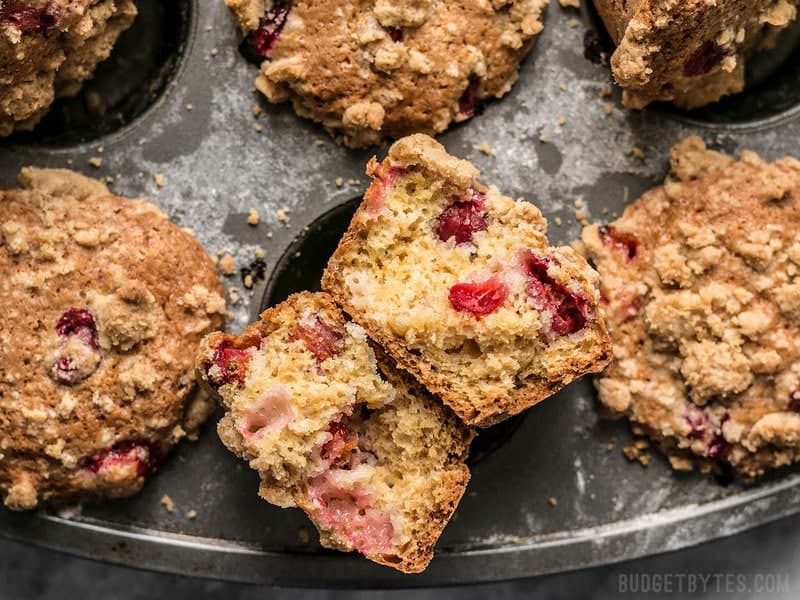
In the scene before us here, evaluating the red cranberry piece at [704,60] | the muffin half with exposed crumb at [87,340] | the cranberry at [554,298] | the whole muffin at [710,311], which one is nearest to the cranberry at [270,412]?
the muffin half with exposed crumb at [87,340]


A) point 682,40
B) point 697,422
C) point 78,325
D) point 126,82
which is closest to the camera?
point 682,40

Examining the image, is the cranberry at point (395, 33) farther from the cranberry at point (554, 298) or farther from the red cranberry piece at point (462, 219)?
the cranberry at point (554, 298)

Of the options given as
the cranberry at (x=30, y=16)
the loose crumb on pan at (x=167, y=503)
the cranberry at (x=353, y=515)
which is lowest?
the loose crumb on pan at (x=167, y=503)

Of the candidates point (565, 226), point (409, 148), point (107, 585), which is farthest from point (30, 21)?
point (107, 585)

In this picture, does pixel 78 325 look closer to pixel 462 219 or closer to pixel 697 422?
pixel 462 219

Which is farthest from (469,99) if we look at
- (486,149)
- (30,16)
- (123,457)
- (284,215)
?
(123,457)

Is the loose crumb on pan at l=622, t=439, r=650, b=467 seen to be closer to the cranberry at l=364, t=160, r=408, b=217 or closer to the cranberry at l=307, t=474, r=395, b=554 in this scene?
the cranberry at l=307, t=474, r=395, b=554

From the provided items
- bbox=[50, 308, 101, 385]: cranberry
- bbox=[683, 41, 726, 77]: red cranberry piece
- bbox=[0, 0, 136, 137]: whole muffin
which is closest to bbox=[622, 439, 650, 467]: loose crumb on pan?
bbox=[683, 41, 726, 77]: red cranberry piece
